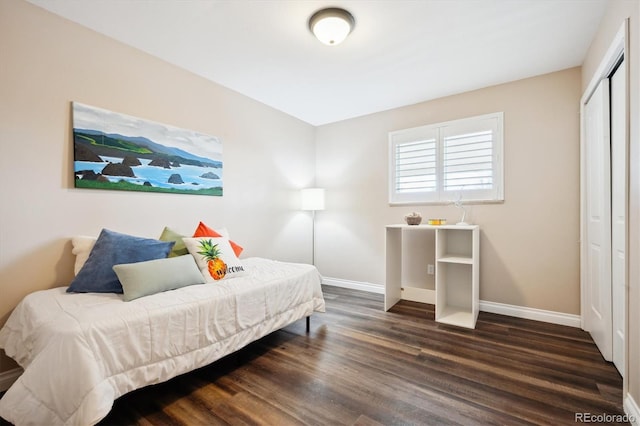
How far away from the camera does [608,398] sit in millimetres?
1638

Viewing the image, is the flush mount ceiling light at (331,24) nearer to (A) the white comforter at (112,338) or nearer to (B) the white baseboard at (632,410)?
(A) the white comforter at (112,338)

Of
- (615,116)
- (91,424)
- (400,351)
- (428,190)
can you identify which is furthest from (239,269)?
(615,116)

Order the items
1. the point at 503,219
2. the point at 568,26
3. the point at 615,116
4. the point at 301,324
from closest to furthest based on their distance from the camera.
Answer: the point at 615,116
the point at 568,26
the point at 301,324
the point at 503,219

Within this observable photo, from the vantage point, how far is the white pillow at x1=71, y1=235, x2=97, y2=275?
77.7 inches

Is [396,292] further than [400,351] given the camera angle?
Yes

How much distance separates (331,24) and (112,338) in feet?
7.76

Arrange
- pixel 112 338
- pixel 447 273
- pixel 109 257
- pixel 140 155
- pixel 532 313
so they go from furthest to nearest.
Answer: pixel 447 273, pixel 532 313, pixel 140 155, pixel 109 257, pixel 112 338

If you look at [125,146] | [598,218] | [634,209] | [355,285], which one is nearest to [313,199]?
[355,285]

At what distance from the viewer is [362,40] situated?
2295mm

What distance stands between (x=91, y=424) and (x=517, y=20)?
3485 mm

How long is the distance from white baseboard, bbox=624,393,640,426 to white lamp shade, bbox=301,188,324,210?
10.4 feet

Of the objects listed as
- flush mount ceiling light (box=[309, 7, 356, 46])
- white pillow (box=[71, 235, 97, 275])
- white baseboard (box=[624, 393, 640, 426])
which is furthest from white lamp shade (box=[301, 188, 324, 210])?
white baseboard (box=[624, 393, 640, 426])

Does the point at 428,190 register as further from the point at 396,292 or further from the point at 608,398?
the point at 608,398

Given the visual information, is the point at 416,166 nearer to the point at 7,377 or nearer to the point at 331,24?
the point at 331,24
